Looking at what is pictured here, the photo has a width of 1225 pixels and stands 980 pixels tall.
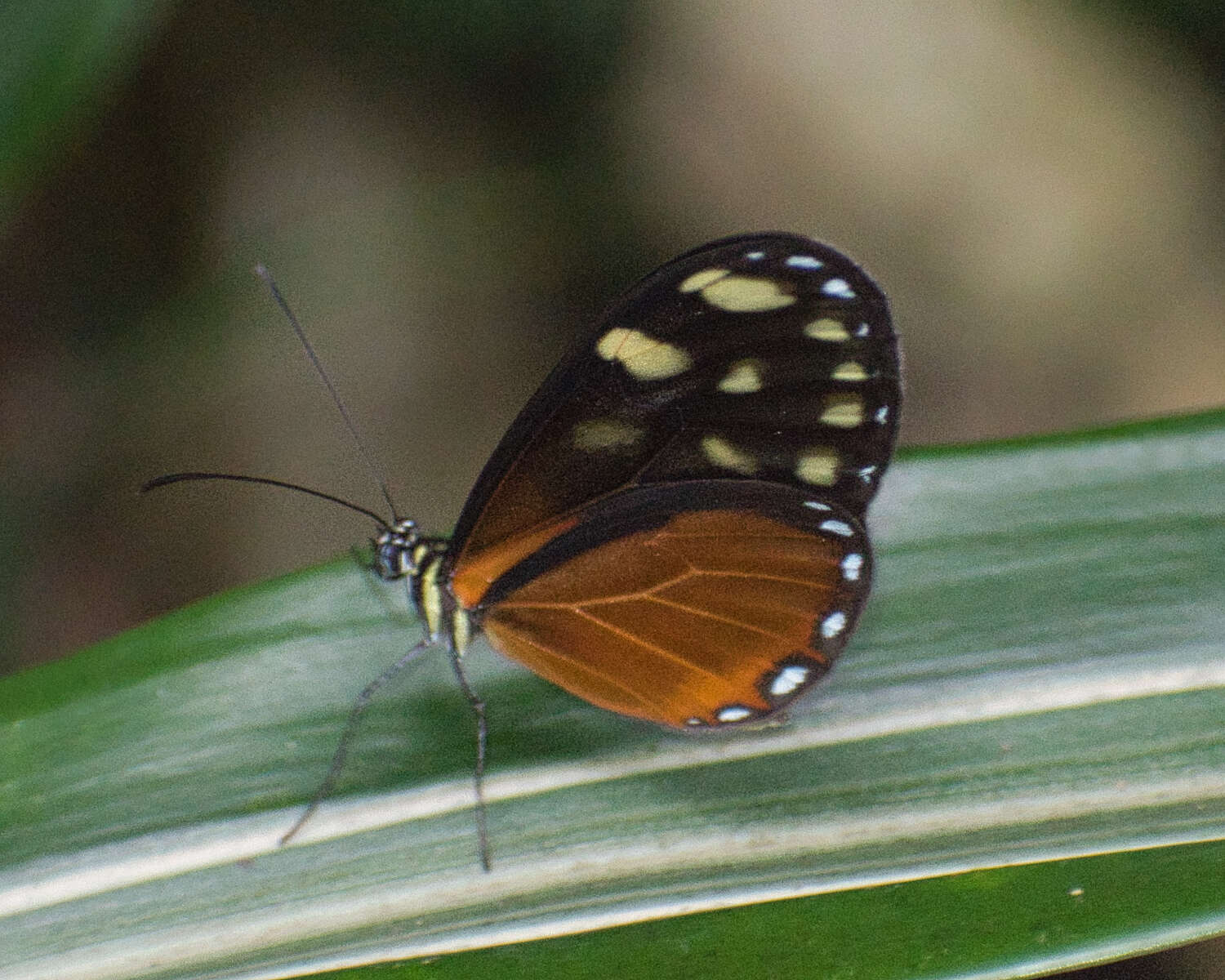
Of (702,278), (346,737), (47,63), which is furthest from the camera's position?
(47,63)

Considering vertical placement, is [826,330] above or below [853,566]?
above

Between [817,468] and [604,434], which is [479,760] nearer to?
[604,434]

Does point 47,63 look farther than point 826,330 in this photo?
Yes

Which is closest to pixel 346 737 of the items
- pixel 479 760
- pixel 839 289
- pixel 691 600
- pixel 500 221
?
pixel 479 760

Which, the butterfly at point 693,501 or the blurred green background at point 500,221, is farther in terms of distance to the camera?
the blurred green background at point 500,221

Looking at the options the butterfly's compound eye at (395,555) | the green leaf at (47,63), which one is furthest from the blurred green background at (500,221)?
the butterfly's compound eye at (395,555)

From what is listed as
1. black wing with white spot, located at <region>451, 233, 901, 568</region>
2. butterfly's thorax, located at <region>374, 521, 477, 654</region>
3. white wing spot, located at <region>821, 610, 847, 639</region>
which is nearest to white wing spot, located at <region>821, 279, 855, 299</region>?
black wing with white spot, located at <region>451, 233, 901, 568</region>

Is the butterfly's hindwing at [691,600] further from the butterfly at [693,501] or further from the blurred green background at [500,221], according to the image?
the blurred green background at [500,221]
